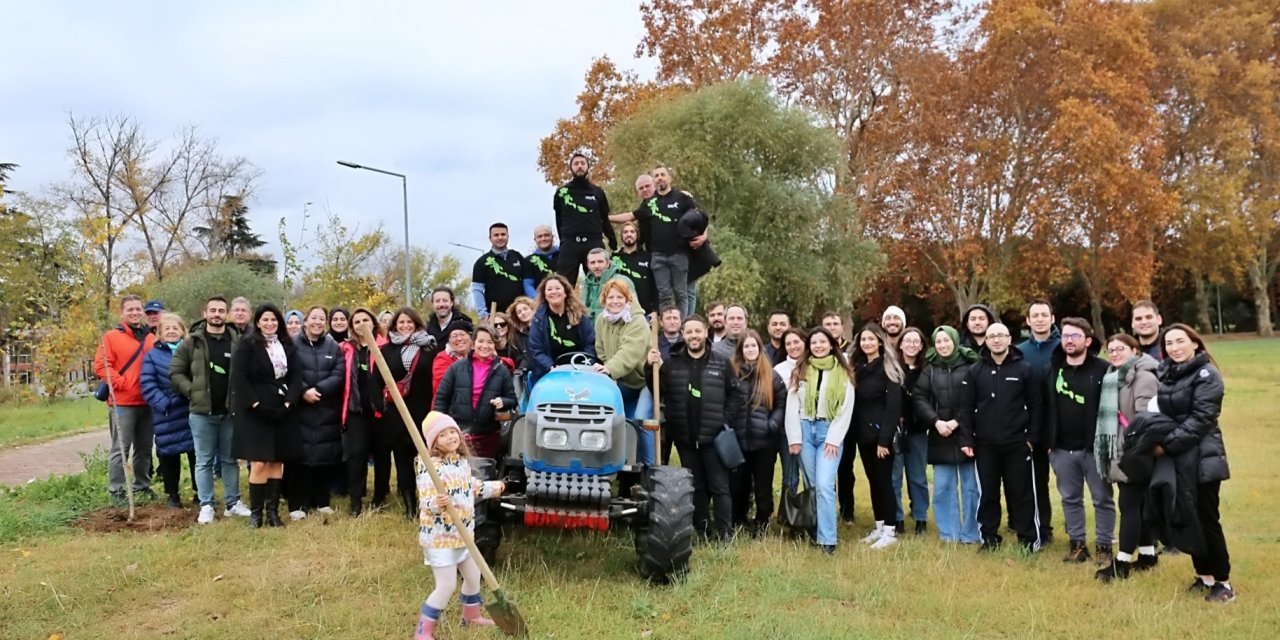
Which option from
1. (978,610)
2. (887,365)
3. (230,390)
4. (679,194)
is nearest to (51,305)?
(230,390)

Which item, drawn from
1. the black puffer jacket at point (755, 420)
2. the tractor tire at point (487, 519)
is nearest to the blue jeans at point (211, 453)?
the tractor tire at point (487, 519)

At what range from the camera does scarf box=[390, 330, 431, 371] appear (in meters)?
7.56

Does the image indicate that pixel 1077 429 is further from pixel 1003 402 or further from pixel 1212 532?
pixel 1212 532

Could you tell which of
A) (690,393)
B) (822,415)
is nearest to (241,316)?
(690,393)

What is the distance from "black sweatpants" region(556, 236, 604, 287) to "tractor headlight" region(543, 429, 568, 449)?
14.8ft

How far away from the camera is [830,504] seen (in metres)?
6.67

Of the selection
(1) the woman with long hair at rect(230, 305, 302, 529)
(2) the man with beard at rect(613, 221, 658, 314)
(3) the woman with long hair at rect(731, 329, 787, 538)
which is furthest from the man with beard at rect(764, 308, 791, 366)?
(1) the woman with long hair at rect(230, 305, 302, 529)

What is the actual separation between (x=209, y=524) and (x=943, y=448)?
6106mm

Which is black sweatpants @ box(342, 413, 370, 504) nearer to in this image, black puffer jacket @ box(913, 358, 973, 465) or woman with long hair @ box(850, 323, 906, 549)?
woman with long hair @ box(850, 323, 906, 549)

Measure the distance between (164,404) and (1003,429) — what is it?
23.2 feet

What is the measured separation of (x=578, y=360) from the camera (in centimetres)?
658

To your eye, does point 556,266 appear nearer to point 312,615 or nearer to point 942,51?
point 312,615

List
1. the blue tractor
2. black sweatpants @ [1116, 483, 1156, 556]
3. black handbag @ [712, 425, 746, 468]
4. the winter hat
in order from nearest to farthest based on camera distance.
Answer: the winter hat → the blue tractor → black sweatpants @ [1116, 483, 1156, 556] → black handbag @ [712, 425, 746, 468]

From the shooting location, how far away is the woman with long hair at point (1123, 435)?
231 inches
